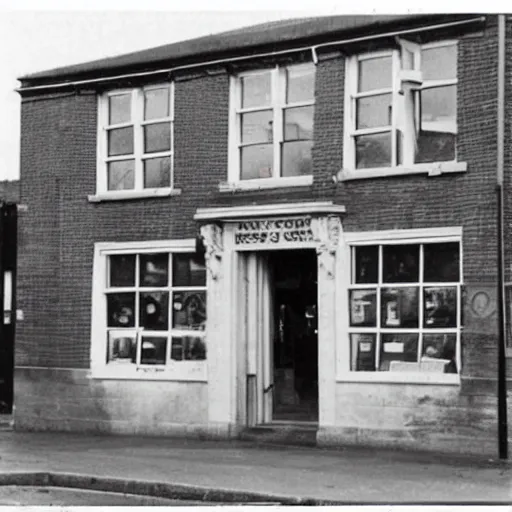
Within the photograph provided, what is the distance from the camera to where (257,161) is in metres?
19.3

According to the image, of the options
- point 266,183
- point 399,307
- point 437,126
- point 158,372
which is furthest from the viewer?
point 158,372

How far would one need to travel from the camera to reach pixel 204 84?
1977 centimetres

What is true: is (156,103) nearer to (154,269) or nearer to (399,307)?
(154,269)

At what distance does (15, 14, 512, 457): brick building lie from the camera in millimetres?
17031

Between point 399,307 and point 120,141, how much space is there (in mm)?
5859

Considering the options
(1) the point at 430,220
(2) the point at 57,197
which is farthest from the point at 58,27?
(1) the point at 430,220

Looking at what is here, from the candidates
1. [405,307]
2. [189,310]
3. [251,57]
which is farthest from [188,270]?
[405,307]

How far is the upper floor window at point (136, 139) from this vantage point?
20.3 meters

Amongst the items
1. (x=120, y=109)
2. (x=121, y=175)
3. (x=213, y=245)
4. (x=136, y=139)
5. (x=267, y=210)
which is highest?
(x=120, y=109)

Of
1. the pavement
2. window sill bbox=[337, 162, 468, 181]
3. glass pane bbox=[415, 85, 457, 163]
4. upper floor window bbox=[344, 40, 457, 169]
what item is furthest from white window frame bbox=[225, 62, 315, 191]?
the pavement

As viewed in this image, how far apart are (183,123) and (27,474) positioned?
711 centimetres

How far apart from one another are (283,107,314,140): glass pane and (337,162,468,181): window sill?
96cm

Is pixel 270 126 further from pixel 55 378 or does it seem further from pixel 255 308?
pixel 55 378

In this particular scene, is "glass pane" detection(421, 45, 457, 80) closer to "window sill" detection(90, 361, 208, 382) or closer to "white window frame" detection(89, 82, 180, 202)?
"white window frame" detection(89, 82, 180, 202)
